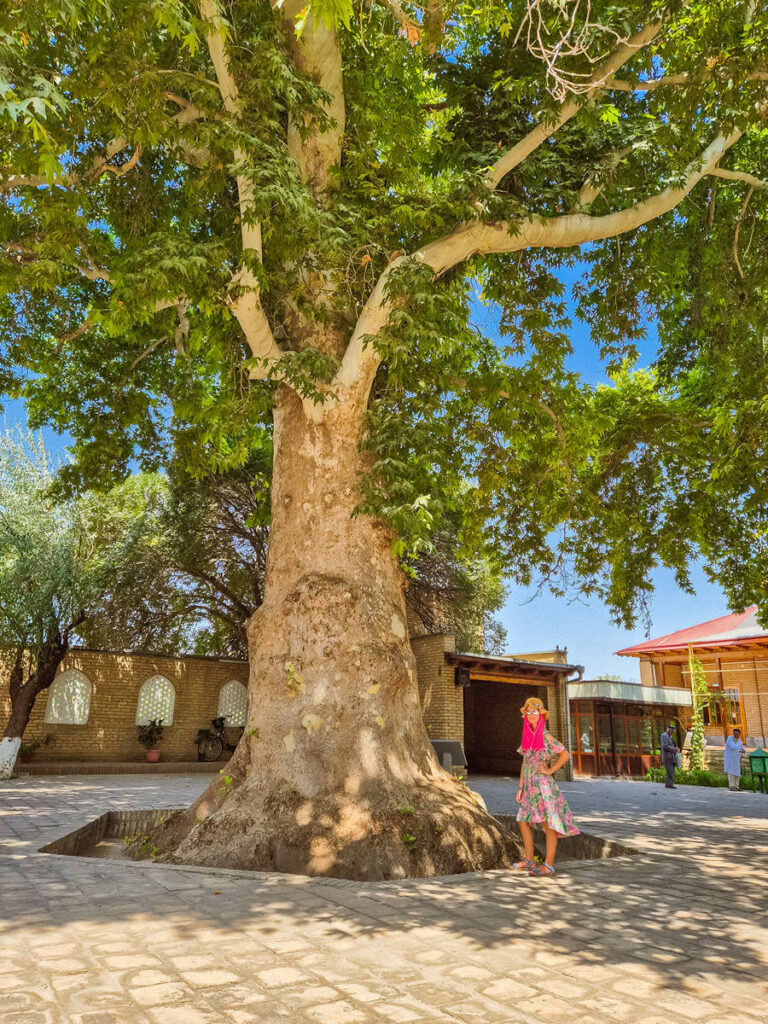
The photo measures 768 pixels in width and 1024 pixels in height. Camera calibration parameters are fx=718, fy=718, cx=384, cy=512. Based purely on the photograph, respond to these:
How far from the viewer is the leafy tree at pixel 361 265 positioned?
246 inches

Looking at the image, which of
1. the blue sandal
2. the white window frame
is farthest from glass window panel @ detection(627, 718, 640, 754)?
the blue sandal

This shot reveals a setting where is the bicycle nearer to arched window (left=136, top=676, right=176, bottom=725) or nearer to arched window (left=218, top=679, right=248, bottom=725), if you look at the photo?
arched window (left=218, top=679, right=248, bottom=725)

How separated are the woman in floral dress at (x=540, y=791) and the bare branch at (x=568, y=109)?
577 cm

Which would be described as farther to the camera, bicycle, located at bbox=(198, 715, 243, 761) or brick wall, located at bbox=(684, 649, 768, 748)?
brick wall, located at bbox=(684, 649, 768, 748)

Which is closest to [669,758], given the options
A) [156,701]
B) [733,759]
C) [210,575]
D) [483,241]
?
[733,759]

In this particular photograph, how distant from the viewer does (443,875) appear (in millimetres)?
5734

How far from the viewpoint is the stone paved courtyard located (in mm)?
2875

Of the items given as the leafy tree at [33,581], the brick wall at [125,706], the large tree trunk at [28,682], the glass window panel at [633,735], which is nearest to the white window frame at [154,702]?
the brick wall at [125,706]

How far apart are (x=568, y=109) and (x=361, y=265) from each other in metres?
2.84

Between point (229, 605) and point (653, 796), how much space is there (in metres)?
12.2

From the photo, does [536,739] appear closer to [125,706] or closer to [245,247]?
[245,247]

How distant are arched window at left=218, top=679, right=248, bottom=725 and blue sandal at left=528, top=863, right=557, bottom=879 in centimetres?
1633

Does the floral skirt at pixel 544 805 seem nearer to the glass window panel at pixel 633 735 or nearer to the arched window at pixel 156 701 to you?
the arched window at pixel 156 701

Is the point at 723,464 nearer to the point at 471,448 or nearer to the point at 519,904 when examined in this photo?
the point at 471,448
